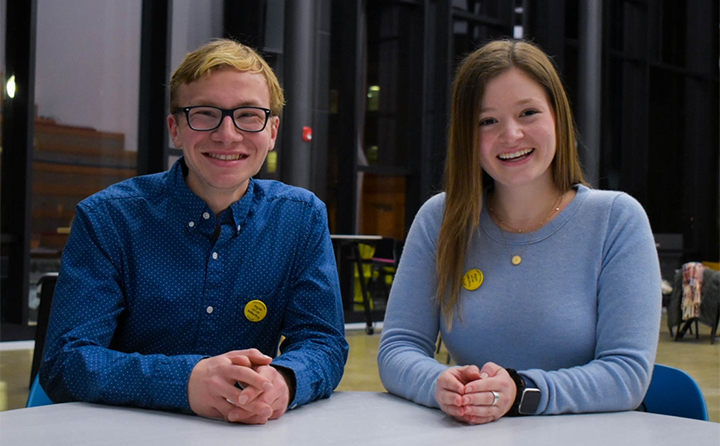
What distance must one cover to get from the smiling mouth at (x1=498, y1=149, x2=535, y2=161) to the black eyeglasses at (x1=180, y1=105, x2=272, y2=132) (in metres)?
0.51

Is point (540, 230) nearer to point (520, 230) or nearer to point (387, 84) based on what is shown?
point (520, 230)

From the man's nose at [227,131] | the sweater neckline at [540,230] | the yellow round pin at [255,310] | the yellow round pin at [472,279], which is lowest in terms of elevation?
the yellow round pin at [255,310]

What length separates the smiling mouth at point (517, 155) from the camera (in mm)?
1531

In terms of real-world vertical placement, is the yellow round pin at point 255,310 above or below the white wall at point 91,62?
below

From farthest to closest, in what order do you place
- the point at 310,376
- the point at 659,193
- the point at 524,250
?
1. the point at 659,193
2. the point at 524,250
3. the point at 310,376

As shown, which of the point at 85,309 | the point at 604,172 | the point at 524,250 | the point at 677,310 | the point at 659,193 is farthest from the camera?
the point at 659,193

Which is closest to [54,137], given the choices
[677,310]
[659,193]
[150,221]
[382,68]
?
[382,68]

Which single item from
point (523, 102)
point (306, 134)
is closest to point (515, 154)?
point (523, 102)

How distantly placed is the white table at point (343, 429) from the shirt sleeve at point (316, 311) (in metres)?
0.21

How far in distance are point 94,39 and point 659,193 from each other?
851 centimetres

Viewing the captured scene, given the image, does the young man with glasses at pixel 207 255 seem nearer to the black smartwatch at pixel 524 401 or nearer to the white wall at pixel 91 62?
the black smartwatch at pixel 524 401

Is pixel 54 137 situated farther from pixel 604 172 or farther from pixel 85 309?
pixel 604 172

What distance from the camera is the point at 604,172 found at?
10508 mm

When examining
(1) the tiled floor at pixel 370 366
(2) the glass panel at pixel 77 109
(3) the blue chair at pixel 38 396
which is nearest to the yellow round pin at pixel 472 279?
(3) the blue chair at pixel 38 396
